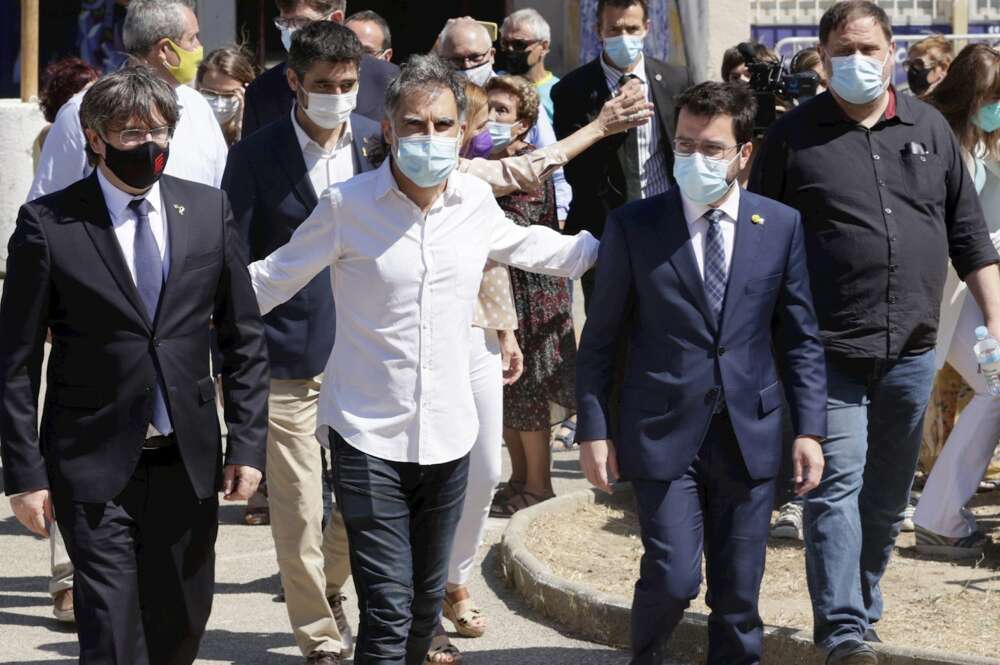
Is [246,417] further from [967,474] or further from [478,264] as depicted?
[967,474]

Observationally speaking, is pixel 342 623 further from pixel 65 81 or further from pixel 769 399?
pixel 65 81

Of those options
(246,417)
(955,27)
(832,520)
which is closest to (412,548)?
(246,417)

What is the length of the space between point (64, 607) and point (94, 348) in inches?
89.6

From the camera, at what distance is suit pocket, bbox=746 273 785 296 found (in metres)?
5.29

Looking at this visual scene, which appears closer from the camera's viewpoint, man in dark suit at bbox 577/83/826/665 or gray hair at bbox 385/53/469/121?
man in dark suit at bbox 577/83/826/665

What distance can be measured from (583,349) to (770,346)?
0.56 meters

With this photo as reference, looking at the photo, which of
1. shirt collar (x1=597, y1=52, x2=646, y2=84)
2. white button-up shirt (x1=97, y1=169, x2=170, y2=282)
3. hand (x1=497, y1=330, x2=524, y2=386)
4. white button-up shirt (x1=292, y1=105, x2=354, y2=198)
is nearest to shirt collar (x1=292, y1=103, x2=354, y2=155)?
white button-up shirt (x1=292, y1=105, x2=354, y2=198)

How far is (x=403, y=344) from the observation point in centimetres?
534

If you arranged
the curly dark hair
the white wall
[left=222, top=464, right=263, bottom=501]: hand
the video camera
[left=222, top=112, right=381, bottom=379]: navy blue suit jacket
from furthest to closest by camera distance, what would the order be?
the white wall → the video camera → the curly dark hair → [left=222, top=112, right=381, bottom=379]: navy blue suit jacket → [left=222, top=464, right=263, bottom=501]: hand

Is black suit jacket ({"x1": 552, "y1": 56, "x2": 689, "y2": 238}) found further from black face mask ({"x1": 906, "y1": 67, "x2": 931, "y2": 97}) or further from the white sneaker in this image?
black face mask ({"x1": 906, "y1": 67, "x2": 931, "y2": 97})

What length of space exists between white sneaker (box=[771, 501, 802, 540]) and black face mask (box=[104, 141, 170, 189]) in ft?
12.9

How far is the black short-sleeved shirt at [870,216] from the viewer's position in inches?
234

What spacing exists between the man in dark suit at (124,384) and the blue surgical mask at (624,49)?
3473 millimetres

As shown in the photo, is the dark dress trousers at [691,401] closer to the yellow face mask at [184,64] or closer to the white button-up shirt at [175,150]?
the white button-up shirt at [175,150]
